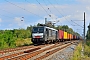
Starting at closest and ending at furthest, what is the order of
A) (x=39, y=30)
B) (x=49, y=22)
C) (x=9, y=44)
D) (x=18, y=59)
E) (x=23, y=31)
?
(x=18, y=59), (x=9, y=44), (x=39, y=30), (x=49, y=22), (x=23, y=31)

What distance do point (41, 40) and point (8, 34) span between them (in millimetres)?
4949

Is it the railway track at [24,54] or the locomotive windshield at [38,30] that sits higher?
the locomotive windshield at [38,30]

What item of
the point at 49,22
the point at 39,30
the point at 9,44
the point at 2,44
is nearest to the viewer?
the point at 2,44

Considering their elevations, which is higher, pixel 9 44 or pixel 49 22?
pixel 49 22

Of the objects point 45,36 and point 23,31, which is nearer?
point 45,36

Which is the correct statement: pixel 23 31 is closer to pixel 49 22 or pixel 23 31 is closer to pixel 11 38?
pixel 49 22

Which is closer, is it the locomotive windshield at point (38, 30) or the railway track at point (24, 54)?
the railway track at point (24, 54)

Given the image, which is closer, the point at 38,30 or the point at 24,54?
the point at 24,54

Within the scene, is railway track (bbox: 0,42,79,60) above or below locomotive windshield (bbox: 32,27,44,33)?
below

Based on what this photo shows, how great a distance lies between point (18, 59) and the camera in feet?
49.3

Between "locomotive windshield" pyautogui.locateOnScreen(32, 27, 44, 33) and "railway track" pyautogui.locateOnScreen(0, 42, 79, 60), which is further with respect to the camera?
"locomotive windshield" pyautogui.locateOnScreen(32, 27, 44, 33)

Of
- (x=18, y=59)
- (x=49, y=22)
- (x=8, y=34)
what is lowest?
(x=18, y=59)

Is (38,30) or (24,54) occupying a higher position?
(38,30)

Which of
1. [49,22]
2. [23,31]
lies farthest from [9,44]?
[23,31]
